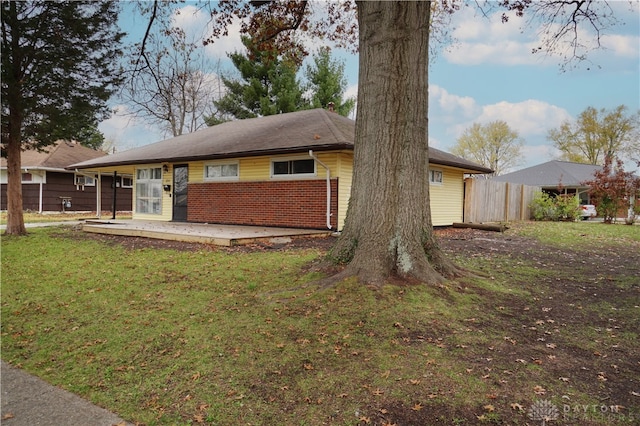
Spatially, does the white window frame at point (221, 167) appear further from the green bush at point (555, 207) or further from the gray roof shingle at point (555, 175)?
the gray roof shingle at point (555, 175)

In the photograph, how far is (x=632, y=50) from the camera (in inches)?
360

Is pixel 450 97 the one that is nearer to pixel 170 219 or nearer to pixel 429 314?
pixel 170 219

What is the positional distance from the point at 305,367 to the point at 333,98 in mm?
28011

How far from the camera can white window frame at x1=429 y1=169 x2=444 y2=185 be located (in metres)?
15.5

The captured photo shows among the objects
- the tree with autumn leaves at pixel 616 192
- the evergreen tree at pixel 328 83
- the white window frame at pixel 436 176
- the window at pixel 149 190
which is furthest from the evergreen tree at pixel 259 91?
the tree with autumn leaves at pixel 616 192

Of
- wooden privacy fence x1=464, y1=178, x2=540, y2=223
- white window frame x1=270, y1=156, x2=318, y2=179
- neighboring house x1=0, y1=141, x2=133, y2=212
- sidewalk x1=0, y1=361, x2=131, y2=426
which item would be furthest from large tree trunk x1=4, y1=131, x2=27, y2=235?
wooden privacy fence x1=464, y1=178, x2=540, y2=223

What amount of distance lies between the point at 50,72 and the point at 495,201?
17966 millimetres

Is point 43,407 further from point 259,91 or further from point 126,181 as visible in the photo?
point 259,91

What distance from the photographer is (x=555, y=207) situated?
21453 mm

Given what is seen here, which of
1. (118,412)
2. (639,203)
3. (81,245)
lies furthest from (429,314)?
(639,203)

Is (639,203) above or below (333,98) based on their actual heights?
below

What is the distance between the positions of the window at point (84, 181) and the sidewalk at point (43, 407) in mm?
25623

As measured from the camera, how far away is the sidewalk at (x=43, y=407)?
271 cm

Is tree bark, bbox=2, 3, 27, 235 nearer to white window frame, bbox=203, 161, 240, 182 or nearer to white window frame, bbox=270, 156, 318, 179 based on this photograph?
white window frame, bbox=203, 161, 240, 182
